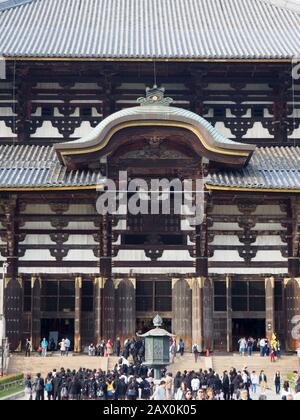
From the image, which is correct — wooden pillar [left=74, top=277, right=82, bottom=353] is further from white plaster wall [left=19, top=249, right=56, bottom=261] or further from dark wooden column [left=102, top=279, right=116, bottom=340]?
white plaster wall [left=19, top=249, right=56, bottom=261]

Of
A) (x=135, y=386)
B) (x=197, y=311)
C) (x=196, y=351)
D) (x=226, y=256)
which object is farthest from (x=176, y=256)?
(x=135, y=386)

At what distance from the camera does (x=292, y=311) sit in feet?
125

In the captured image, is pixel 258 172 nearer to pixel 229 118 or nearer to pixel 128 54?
pixel 229 118

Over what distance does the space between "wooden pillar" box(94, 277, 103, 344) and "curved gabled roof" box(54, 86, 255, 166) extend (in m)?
5.70

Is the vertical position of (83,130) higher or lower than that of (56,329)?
higher

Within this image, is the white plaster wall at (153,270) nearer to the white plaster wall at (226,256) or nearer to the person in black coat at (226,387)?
the white plaster wall at (226,256)

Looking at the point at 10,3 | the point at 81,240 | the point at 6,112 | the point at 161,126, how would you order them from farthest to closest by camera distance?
1. the point at 10,3
2. the point at 6,112
3. the point at 81,240
4. the point at 161,126

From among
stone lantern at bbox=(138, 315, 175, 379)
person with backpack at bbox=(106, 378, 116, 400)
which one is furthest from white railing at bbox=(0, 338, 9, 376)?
person with backpack at bbox=(106, 378, 116, 400)

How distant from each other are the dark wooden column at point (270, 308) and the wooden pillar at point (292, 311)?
0.72 metres

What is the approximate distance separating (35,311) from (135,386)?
A: 11.3 metres

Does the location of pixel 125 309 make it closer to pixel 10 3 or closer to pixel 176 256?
pixel 176 256
